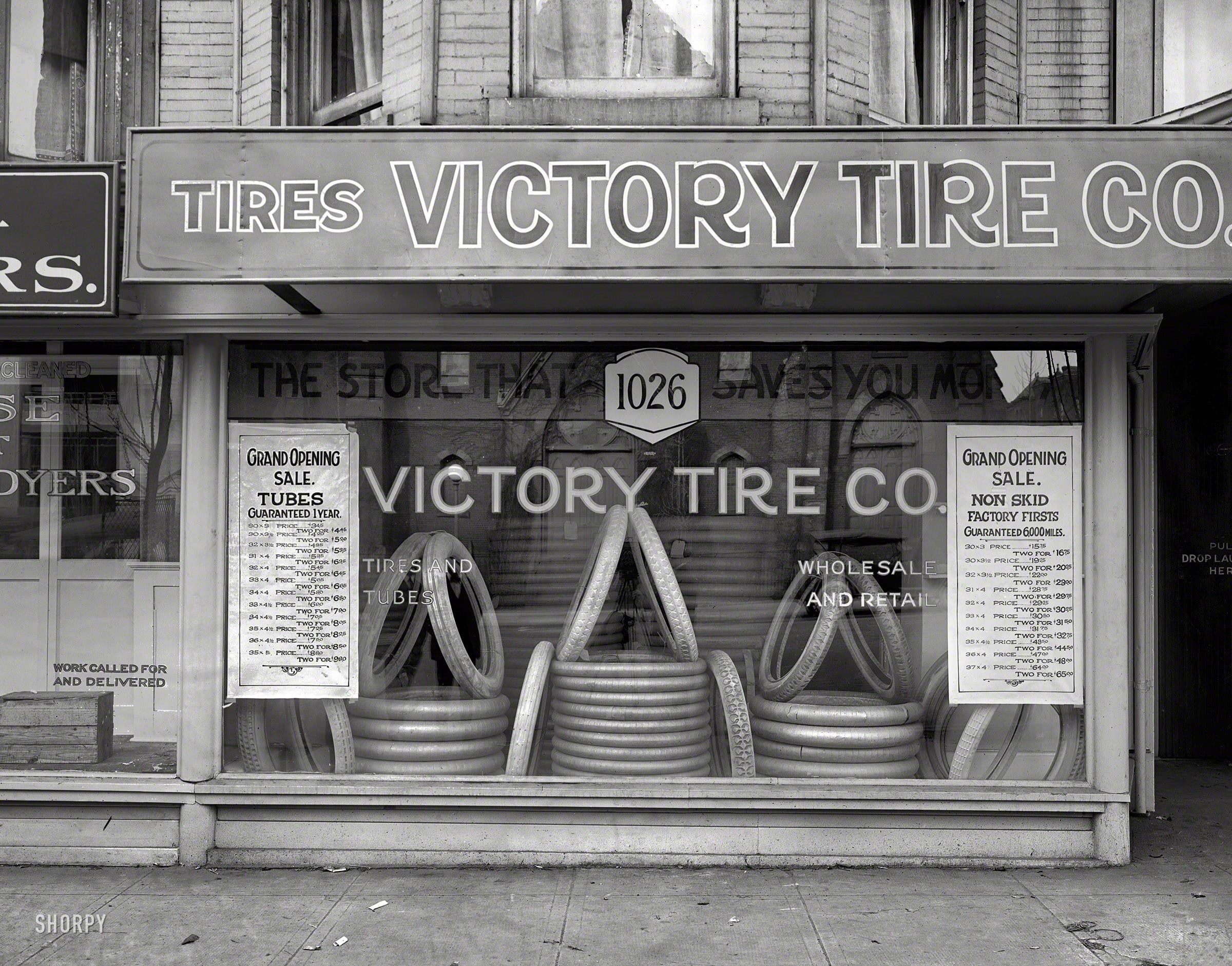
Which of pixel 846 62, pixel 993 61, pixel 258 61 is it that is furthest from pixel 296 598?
pixel 993 61

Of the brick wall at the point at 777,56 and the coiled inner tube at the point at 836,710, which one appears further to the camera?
the brick wall at the point at 777,56

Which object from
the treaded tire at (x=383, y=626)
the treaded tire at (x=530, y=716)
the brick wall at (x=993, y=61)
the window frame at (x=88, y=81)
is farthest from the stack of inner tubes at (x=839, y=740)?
the window frame at (x=88, y=81)

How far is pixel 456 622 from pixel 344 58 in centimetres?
365

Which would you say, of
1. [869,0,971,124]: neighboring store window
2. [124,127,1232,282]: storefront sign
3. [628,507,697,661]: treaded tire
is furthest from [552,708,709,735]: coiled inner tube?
[869,0,971,124]: neighboring store window

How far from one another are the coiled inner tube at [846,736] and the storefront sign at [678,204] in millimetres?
2443

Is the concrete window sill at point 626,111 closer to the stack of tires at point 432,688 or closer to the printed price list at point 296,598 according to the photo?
the stack of tires at point 432,688

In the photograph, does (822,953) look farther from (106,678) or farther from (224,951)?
(106,678)

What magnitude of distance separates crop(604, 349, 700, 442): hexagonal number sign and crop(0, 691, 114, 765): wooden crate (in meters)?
3.21

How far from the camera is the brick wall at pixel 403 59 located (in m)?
5.96

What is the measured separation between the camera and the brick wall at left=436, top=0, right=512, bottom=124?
233 inches

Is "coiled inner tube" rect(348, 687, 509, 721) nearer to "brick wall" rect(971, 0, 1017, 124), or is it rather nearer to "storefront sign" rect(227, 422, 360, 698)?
"storefront sign" rect(227, 422, 360, 698)

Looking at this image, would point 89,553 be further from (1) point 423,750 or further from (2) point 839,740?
(2) point 839,740

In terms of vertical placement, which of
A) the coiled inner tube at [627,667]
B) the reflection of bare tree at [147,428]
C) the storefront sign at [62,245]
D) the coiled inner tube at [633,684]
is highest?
the storefront sign at [62,245]

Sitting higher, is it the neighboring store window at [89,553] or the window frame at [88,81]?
the window frame at [88,81]
